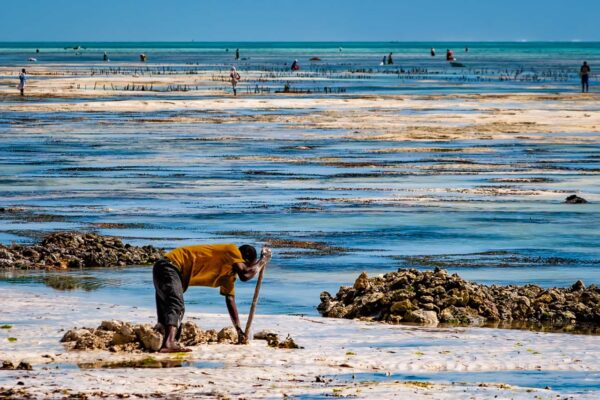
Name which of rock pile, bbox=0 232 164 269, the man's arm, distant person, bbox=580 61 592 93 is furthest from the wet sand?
distant person, bbox=580 61 592 93

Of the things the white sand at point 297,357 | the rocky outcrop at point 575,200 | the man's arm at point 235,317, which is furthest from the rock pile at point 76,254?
the rocky outcrop at point 575,200

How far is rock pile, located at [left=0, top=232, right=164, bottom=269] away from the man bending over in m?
7.01

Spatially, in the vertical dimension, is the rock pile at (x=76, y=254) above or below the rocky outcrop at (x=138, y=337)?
above

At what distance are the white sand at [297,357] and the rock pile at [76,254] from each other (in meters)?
2.94

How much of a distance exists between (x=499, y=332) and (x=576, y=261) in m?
6.02

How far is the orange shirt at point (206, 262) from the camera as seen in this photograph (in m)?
12.9

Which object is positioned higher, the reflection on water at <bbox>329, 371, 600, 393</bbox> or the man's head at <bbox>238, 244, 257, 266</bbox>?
the man's head at <bbox>238, 244, 257, 266</bbox>

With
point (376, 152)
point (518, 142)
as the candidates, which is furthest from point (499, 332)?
point (518, 142)

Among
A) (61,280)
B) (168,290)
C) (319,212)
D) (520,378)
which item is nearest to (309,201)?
(319,212)

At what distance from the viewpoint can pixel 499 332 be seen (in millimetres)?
15273

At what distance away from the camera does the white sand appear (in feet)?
37.3

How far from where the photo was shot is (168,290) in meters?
12.8

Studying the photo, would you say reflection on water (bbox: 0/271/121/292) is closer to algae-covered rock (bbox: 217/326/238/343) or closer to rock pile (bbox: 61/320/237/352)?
rock pile (bbox: 61/320/237/352)

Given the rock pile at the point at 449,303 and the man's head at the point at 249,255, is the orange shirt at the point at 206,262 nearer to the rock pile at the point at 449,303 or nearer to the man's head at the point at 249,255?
the man's head at the point at 249,255
